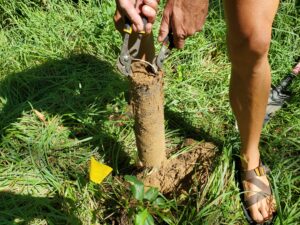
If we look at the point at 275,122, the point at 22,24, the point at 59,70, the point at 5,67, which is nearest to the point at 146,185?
the point at 275,122

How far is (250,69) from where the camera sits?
1583 mm

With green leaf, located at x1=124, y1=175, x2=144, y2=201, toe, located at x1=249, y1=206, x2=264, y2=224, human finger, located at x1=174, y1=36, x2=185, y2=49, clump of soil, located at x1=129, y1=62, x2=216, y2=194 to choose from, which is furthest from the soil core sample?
toe, located at x1=249, y1=206, x2=264, y2=224

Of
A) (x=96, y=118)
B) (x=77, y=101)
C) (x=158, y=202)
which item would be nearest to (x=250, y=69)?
(x=158, y=202)

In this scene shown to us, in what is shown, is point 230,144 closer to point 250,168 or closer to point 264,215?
point 250,168

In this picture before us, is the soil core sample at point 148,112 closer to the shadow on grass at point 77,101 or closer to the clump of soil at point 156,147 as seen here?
the clump of soil at point 156,147

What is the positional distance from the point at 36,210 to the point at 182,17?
42.0 inches

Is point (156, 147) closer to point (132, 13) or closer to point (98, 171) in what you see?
point (98, 171)

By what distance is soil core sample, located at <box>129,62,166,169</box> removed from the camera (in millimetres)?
1645

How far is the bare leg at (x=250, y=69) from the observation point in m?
1.42

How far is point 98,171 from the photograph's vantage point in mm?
1714

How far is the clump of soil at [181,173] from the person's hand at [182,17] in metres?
0.61

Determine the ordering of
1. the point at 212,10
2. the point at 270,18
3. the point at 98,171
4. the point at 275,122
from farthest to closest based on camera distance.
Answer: the point at 212,10 → the point at 275,122 → the point at 98,171 → the point at 270,18

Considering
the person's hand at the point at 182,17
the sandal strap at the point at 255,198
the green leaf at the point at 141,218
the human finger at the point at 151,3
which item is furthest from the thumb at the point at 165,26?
the sandal strap at the point at 255,198

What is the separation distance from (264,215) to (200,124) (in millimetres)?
641
